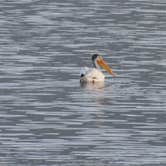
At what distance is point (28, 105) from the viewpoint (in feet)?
103

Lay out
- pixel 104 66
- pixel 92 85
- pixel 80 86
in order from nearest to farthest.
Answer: pixel 80 86
pixel 92 85
pixel 104 66

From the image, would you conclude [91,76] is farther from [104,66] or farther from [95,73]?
[104,66]

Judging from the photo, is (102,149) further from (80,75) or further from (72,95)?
(80,75)

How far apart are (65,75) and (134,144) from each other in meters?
10.6

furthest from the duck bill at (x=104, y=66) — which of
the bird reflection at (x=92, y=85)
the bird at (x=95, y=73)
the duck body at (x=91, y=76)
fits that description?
the bird reflection at (x=92, y=85)

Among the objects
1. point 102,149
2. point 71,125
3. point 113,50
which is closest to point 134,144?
point 102,149

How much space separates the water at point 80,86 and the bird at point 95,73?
9.8 inches

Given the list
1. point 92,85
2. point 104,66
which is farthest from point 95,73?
Result: point 104,66

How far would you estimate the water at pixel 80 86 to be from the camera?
84.8ft

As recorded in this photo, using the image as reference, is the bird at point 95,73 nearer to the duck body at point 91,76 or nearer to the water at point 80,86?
the duck body at point 91,76

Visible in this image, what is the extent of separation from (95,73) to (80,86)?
1.17 meters

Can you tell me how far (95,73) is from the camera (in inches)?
1439

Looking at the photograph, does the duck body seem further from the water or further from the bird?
the water

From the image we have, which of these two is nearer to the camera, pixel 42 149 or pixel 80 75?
pixel 42 149
